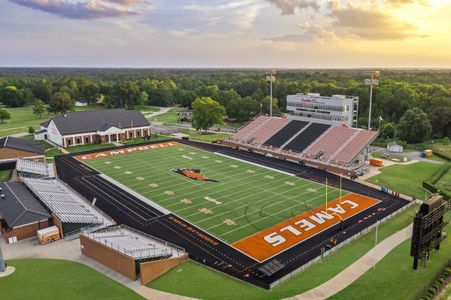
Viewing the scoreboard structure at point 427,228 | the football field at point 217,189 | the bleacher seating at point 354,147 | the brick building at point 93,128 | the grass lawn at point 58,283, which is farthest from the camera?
the brick building at point 93,128

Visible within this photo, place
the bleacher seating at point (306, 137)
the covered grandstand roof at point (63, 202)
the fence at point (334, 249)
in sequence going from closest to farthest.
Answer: the fence at point (334, 249) < the covered grandstand roof at point (63, 202) < the bleacher seating at point (306, 137)

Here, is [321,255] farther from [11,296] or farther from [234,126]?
[234,126]

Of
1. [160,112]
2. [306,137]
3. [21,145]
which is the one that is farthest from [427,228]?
[160,112]

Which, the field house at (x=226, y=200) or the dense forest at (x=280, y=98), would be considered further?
the dense forest at (x=280, y=98)

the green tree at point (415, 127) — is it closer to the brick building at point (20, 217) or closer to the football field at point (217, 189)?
the football field at point (217, 189)

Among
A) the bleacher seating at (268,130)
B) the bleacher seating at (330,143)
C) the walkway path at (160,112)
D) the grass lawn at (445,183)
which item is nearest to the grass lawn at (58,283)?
the bleacher seating at (330,143)

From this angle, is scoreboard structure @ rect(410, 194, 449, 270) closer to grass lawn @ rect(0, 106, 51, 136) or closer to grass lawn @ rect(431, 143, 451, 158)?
grass lawn @ rect(431, 143, 451, 158)

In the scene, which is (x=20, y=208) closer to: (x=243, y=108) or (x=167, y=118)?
(x=243, y=108)
